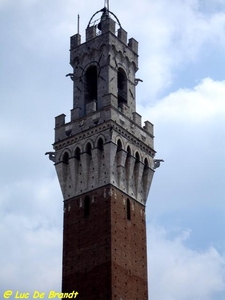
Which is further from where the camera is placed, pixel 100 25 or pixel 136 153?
pixel 100 25

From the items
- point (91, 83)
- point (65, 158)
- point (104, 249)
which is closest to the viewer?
point (104, 249)

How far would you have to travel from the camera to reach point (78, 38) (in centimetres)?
6425

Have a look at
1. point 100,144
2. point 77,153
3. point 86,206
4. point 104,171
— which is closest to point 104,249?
point 86,206

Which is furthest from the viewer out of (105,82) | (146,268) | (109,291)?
(105,82)

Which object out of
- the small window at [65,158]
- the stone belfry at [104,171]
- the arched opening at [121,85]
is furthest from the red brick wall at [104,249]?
the arched opening at [121,85]

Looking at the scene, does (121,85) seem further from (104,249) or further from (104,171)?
(104,249)

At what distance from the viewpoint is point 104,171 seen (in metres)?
56.2

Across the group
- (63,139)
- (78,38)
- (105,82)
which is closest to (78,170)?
(63,139)

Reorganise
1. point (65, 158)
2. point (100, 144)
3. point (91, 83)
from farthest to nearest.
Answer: point (91, 83) → point (65, 158) → point (100, 144)

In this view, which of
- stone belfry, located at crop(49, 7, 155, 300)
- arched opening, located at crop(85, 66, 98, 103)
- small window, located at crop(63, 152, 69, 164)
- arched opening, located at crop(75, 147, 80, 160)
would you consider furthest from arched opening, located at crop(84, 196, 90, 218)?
arched opening, located at crop(85, 66, 98, 103)

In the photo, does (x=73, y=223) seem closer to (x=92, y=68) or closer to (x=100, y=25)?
(x=92, y=68)

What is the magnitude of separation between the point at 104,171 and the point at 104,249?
5.70 metres

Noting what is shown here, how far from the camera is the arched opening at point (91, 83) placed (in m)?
61.8

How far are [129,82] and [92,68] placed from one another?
3.00m
